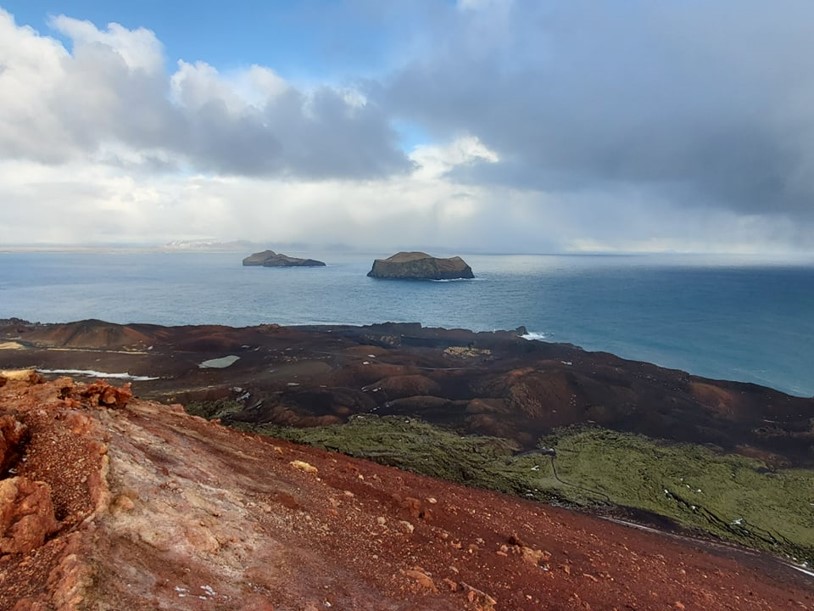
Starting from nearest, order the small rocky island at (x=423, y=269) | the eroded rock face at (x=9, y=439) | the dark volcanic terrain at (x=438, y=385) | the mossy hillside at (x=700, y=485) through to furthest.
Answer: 1. the eroded rock face at (x=9, y=439)
2. the mossy hillside at (x=700, y=485)
3. the dark volcanic terrain at (x=438, y=385)
4. the small rocky island at (x=423, y=269)

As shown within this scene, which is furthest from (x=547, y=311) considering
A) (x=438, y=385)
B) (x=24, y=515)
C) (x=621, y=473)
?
(x=24, y=515)

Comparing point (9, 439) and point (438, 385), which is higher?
point (9, 439)

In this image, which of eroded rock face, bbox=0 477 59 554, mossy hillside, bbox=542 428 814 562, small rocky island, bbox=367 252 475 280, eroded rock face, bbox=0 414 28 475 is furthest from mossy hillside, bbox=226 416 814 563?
small rocky island, bbox=367 252 475 280

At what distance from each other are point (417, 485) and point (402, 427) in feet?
43.1

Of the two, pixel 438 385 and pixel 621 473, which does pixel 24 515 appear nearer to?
pixel 621 473

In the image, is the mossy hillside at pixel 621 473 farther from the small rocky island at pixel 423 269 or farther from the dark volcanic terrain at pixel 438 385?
the small rocky island at pixel 423 269

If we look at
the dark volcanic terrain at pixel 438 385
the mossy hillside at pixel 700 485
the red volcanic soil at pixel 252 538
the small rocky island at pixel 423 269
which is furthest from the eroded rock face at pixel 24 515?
the small rocky island at pixel 423 269

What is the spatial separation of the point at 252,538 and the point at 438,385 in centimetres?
2997

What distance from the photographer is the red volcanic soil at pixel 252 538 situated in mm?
6246

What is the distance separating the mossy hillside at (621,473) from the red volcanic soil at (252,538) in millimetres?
5727

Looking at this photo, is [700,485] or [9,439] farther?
[700,485]

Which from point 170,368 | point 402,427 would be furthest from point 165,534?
point 170,368

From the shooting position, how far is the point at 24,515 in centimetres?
634

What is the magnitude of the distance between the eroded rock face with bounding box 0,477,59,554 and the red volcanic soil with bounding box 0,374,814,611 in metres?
0.02
